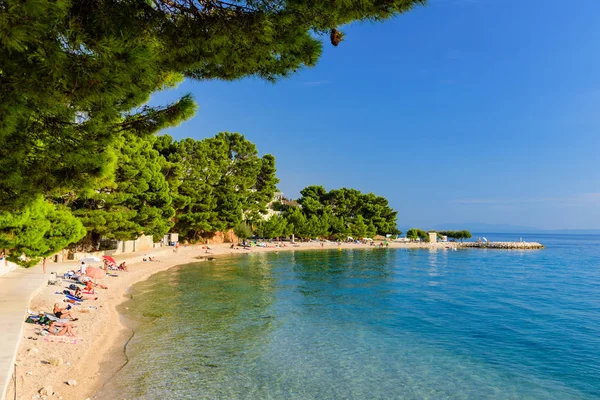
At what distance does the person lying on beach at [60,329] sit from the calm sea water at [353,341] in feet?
6.91

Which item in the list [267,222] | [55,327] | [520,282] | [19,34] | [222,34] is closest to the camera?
[19,34]

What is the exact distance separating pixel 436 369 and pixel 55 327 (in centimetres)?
1293

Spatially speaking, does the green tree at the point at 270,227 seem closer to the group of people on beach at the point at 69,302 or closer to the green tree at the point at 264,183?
the green tree at the point at 264,183

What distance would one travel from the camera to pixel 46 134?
6340 millimetres

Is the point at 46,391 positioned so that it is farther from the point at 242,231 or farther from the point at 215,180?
the point at 242,231

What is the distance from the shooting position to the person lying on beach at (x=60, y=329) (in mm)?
12560

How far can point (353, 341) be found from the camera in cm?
1550

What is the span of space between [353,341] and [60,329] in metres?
10.7

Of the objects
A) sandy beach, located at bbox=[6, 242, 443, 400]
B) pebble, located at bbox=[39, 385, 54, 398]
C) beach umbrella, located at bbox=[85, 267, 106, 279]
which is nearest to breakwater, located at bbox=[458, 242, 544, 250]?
beach umbrella, located at bbox=[85, 267, 106, 279]

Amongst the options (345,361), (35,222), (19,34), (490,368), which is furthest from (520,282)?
(19,34)

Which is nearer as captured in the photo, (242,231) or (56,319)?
(56,319)

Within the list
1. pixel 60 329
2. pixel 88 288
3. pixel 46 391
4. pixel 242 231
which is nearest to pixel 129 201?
pixel 88 288

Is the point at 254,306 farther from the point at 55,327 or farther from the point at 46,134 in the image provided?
the point at 46,134

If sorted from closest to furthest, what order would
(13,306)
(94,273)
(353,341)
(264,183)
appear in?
(13,306) < (353,341) < (94,273) < (264,183)
